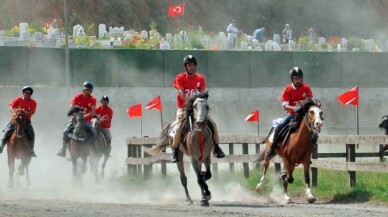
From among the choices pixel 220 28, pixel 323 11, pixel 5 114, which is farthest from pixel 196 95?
pixel 323 11

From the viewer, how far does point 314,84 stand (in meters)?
55.9

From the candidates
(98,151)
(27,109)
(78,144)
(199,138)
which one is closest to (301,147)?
(199,138)

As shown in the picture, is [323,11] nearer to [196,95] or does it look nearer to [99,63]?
[99,63]

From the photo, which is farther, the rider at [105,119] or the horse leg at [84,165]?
the rider at [105,119]

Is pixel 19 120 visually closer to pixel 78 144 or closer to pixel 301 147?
pixel 78 144

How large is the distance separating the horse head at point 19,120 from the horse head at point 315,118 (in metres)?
10.6

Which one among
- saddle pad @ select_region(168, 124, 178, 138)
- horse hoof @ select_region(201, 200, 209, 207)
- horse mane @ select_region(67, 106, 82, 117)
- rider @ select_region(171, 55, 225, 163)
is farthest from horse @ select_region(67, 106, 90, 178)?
horse hoof @ select_region(201, 200, 209, 207)

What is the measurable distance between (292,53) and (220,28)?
1442 inches

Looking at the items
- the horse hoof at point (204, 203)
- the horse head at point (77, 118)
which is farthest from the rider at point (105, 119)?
the horse hoof at point (204, 203)

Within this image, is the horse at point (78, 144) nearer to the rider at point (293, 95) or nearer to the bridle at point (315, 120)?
the rider at point (293, 95)

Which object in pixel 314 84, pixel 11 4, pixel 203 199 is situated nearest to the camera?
pixel 203 199

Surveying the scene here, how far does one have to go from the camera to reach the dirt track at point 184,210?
18547mm

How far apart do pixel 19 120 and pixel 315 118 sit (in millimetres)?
11192

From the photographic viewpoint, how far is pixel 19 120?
3052 centimetres
